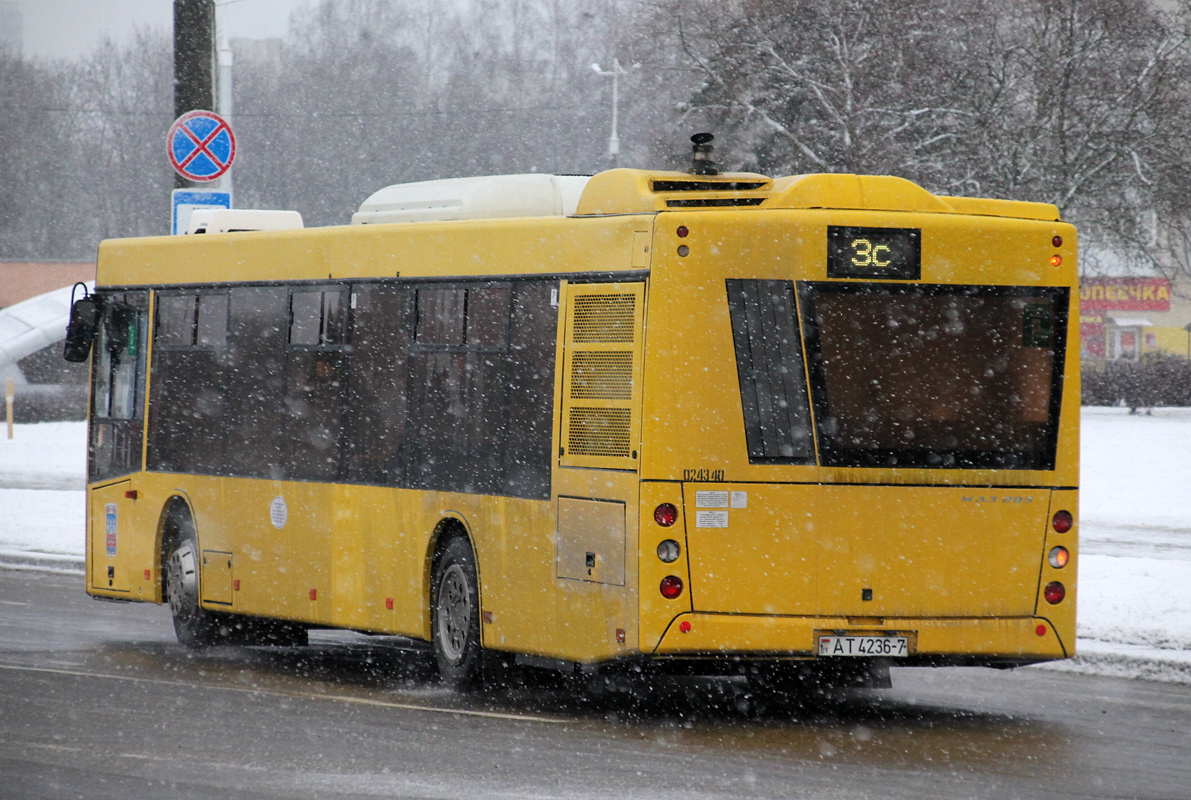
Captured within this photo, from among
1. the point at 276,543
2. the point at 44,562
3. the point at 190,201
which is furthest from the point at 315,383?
the point at 44,562

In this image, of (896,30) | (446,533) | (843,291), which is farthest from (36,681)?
(896,30)

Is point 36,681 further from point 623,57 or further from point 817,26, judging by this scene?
point 623,57

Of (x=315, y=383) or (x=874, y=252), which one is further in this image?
(x=315, y=383)

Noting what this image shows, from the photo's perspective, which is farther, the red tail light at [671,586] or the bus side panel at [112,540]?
the bus side panel at [112,540]

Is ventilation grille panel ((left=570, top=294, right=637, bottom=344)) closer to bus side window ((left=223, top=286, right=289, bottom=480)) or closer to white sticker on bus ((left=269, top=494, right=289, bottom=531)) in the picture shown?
bus side window ((left=223, top=286, right=289, bottom=480))

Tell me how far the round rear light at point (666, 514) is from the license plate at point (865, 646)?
3.33ft

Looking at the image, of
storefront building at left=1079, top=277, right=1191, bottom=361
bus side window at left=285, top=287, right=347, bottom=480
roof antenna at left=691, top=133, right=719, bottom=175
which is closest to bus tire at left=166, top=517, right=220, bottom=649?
bus side window at left=285, top=287, right=347, bottom=480

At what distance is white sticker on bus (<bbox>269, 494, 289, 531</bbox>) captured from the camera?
513 inches

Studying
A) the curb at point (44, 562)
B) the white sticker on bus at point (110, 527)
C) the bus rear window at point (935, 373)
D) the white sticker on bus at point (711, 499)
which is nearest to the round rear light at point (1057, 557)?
the bus rear window at point (935, 373)

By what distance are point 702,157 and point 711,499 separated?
220 centimetres

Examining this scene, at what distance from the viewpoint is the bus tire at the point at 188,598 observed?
14023mm

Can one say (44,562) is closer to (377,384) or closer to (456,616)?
(377,384)

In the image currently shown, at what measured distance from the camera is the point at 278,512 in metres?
13.1

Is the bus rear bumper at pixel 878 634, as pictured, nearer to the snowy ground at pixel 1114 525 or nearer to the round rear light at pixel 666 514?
the round rear light at pixel 666 514
